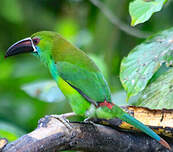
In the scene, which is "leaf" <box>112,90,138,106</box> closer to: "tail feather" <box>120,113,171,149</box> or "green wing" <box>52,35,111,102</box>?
"green wing" <box>52,35,111,102</box>

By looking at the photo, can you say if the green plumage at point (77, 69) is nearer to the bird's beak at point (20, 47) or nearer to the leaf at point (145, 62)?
the bird's beak at point (20, 47)

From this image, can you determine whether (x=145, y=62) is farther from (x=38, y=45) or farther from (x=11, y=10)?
(x=11, y=10)

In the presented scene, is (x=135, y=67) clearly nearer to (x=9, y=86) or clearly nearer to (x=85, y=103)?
(x=85, y=103)

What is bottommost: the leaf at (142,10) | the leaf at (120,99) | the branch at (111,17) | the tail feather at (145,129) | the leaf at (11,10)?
the tail feather at (145,129)

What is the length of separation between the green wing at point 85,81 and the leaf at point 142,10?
49 cm

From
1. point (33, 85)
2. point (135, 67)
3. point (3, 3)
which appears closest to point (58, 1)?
point (3, 3)

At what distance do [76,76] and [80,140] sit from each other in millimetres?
690

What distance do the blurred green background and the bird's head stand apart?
2.44 ft

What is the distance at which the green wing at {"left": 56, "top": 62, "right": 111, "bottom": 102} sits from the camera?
114 inches

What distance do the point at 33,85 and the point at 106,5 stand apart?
1.57 metres

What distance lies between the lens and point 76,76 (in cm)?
306

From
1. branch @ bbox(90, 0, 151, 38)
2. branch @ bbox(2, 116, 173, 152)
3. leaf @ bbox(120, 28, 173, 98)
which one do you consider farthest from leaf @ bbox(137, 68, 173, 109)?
branch @ bbox(90, 0, 151, 38)

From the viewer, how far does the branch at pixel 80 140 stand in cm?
215

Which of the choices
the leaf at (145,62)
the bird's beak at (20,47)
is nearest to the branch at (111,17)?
the leaf at (145,62)
